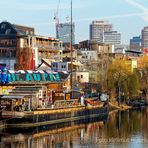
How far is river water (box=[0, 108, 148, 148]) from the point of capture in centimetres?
4838

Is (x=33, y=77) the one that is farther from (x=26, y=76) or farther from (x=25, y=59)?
(x=25, y=59)

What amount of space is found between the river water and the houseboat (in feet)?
5.36

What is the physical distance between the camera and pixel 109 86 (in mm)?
97500

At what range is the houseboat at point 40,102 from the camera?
6059cm

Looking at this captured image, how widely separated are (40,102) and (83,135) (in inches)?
490

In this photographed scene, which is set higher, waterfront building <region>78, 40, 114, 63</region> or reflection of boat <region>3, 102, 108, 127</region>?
waterfront building <region>78, 40, 114, 63</region>

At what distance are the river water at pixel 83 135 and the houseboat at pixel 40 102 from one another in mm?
1635

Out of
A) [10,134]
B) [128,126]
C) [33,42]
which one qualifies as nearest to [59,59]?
[33,42]

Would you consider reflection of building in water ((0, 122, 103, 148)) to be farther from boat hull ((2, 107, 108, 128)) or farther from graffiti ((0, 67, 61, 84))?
graffiti ((0, 67, 61, 84))

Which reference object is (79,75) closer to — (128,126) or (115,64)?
(115,64)

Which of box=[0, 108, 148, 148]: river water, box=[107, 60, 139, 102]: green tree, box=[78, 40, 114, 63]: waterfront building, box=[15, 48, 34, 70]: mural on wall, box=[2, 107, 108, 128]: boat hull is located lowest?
box=[0, 108, 148, 148]: river water

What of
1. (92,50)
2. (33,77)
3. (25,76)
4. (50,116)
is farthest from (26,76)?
(92,50)

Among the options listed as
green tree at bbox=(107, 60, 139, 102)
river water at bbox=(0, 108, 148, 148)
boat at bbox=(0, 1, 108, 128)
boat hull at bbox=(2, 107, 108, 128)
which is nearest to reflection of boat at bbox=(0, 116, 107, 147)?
river water at bbox=(0, 108, 148, 148)

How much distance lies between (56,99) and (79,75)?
3324cm
